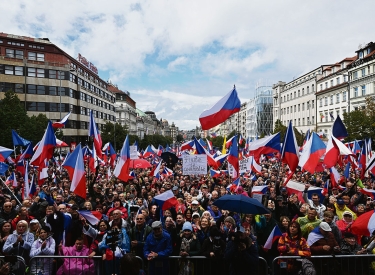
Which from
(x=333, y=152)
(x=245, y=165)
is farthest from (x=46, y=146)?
(x=333, y=152)

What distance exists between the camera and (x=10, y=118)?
28172 millimetres

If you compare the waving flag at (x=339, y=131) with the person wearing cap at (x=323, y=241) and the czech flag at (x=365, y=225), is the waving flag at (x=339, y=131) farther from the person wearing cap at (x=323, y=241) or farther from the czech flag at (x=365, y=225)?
the person wearing cap at (x=323, y=241)

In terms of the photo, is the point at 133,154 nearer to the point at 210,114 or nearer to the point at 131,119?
the point at 210,114

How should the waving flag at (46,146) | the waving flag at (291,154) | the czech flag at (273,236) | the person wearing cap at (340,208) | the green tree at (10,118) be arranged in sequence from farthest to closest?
1. the green tree at (10,118)
2. the waving flag at (46,146)
3. the waving flag at (291,154)
4. the person wearing cap at (340,208)
5. the czech flag at (273,236)

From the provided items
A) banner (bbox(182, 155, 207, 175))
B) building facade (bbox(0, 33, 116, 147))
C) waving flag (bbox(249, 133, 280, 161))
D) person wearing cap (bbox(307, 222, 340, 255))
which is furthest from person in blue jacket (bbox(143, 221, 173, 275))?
building facade (bbox(0, 33, 116, 147))

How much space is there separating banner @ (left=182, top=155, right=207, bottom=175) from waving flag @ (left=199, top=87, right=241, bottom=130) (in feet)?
10.0

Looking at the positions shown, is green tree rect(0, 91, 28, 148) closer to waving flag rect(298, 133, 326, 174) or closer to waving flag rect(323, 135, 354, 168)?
waving flag rect(298, 133, 326, 174)

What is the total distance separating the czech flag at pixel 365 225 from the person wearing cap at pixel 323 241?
785mm

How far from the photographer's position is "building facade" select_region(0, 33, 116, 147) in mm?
43469

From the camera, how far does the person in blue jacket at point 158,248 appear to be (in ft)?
17.9

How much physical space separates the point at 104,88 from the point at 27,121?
133 feet

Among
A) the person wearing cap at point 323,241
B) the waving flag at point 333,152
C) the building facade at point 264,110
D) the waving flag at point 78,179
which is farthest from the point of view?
the building facade at point 264,110

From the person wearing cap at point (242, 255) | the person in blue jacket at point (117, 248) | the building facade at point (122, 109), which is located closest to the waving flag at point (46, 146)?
the person in blue jacket at point (117, 248)

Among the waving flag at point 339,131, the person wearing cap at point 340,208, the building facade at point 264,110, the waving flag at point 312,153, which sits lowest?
the person wearing cap at point 340,208
